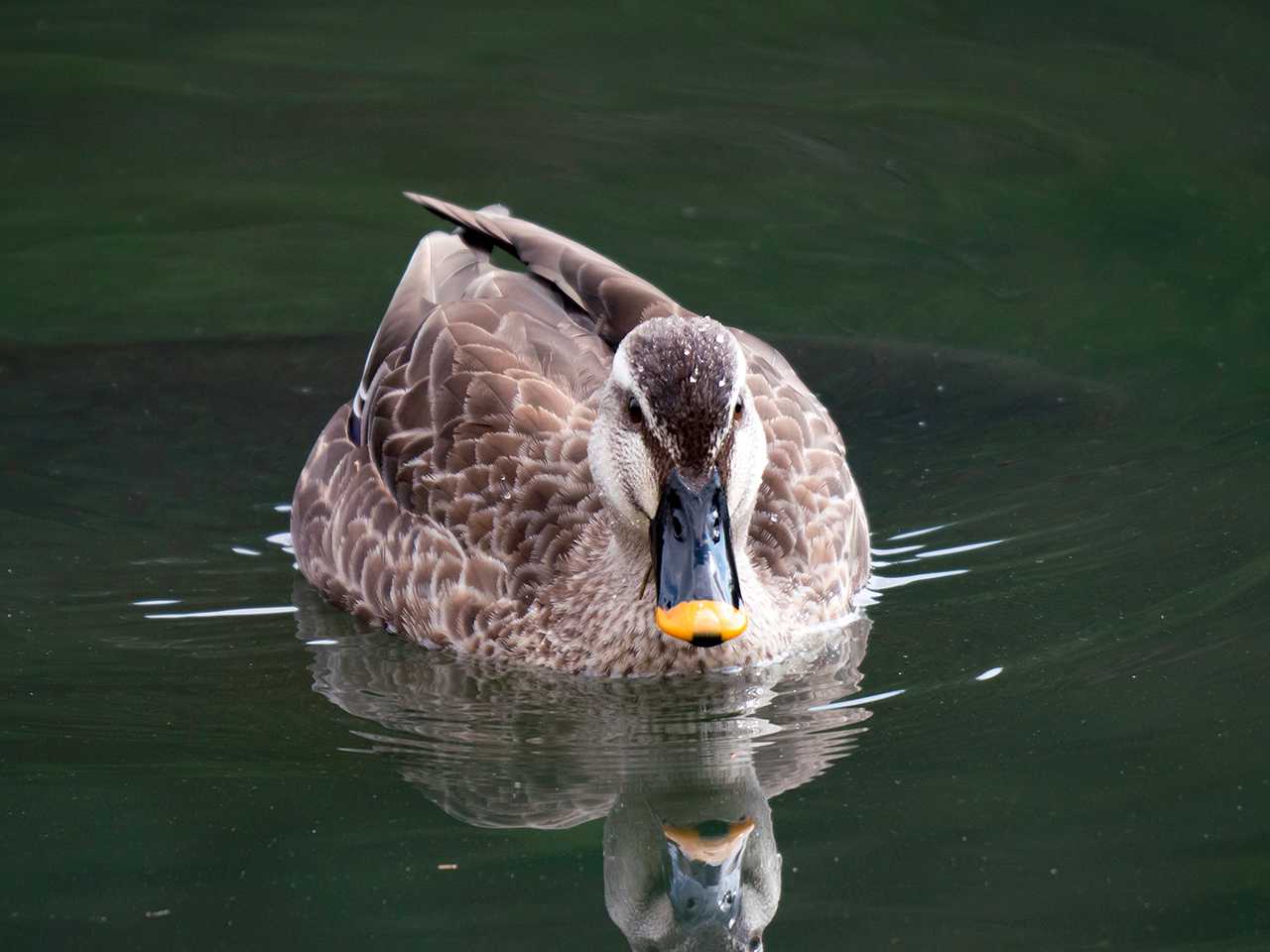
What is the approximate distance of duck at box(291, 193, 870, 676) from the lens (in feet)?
23.4

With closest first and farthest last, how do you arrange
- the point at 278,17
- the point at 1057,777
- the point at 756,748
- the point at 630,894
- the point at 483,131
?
the point at 630,894
the point at 1057,777
the point at 756,748
the point at 483,131
the point at 278,17

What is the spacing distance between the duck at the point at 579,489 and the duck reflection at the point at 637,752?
0.14 meters

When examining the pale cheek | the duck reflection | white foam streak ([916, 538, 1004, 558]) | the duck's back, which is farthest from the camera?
white foam streak ([916, 538, 1004, 558])

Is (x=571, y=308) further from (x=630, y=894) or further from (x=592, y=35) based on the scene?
(x=592, y=35)

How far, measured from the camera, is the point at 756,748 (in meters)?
7.10

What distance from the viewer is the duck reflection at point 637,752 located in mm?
6152

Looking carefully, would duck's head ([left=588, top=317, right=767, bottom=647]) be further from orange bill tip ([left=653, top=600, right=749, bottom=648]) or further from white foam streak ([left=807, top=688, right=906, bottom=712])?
white foam streak ([left=807, top=688, right=906, bottom=712])

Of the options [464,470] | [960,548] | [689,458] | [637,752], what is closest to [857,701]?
[637,752]

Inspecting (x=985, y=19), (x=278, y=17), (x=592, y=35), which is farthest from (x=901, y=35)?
(x=278, y=17)

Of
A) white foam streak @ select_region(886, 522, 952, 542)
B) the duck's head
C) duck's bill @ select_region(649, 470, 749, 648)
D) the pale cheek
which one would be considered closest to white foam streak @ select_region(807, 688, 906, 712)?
the duck's head

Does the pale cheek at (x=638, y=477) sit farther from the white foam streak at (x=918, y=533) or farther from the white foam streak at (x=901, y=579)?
the white foam streak at (x=918, y=533)

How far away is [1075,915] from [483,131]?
799cm

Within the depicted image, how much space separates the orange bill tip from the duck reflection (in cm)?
Result: 42

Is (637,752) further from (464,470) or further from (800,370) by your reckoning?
(800,370)
